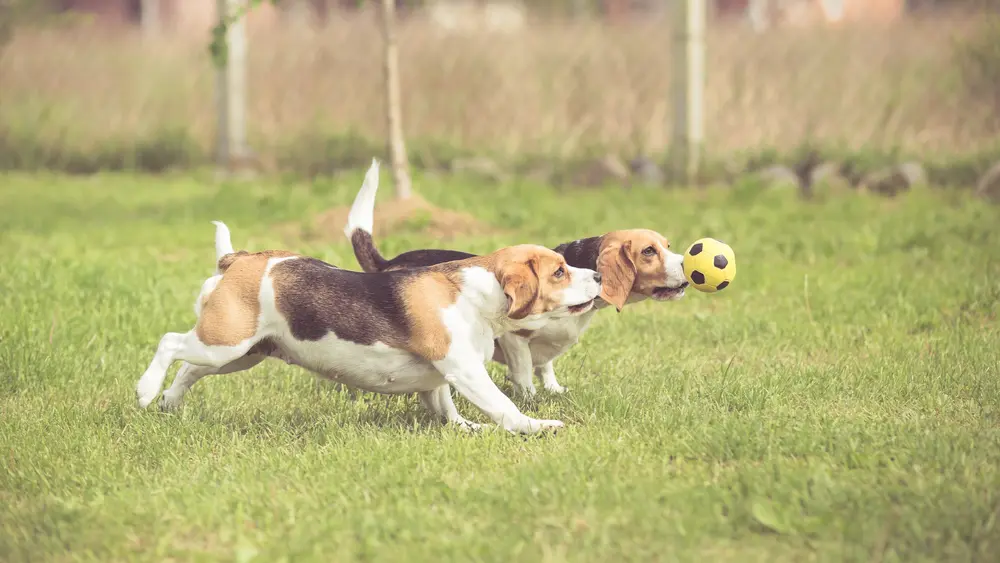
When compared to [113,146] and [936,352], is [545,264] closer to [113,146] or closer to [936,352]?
[936,352]

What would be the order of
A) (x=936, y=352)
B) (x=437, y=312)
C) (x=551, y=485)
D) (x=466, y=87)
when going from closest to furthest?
(x=551, y=485) → (x=437, y=312) → (x=936, y=352) → (x=466, y=87)

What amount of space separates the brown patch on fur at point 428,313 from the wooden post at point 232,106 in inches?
379

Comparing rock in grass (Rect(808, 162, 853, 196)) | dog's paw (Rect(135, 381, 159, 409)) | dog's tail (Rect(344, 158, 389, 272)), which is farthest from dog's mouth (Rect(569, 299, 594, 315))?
rock in grass (Rect(808, 162, 853, 196))

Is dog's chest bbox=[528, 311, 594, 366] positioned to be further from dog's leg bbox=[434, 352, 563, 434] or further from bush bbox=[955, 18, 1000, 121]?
bush bbox=[955, 18, 1000, 121]

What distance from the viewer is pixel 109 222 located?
35.6 ft

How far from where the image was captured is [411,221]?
9578 millimetres

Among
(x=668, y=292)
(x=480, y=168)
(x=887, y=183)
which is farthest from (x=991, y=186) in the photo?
(x=668, y=292)

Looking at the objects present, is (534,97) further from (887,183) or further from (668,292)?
(668,292)

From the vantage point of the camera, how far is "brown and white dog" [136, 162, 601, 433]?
4.84 metres

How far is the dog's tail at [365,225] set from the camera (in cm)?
563

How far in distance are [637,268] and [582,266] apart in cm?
28

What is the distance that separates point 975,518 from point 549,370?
2.38 m

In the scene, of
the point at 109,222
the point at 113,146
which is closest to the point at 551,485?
the point at 109,222

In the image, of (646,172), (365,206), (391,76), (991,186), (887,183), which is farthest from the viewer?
(646,172)
